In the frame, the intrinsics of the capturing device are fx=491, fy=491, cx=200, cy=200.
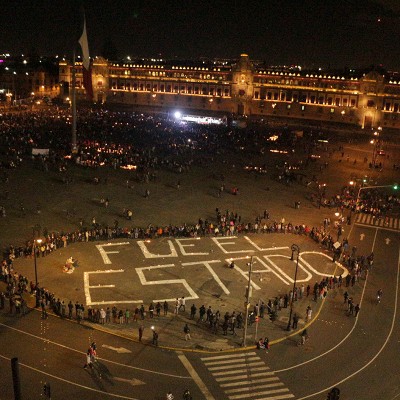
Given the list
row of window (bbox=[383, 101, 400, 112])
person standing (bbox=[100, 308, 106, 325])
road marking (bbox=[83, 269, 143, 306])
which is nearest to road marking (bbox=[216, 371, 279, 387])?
person standing (bbox=[100, 308, 106, 325])

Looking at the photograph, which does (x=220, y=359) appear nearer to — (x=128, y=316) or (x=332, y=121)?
(x=128, y=316)

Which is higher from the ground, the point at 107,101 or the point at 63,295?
the point at 107,101

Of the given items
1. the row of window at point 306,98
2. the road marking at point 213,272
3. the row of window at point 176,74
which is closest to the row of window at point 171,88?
the row of window at point 176,74

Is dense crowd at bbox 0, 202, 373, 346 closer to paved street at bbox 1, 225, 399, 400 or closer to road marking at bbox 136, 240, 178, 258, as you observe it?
paved street at bbox 1, 225, 399, 400

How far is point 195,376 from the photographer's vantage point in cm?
2002

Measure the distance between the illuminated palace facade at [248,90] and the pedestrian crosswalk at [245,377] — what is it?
3781 inches

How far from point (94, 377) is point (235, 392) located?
561cm

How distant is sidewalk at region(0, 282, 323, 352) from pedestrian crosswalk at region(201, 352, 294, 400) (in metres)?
0.85

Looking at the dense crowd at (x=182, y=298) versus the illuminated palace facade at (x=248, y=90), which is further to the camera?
the illuminated palace facade at (x=248, y=90)

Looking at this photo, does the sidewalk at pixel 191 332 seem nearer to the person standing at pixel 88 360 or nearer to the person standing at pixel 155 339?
the person standing at pixel 155 339

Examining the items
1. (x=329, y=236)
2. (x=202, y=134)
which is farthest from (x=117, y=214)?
(x=202, y=134)

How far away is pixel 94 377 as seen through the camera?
19.5 meters

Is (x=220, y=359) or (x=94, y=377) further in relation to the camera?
(x=220, y=359)

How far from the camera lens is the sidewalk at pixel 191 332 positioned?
2250cm
